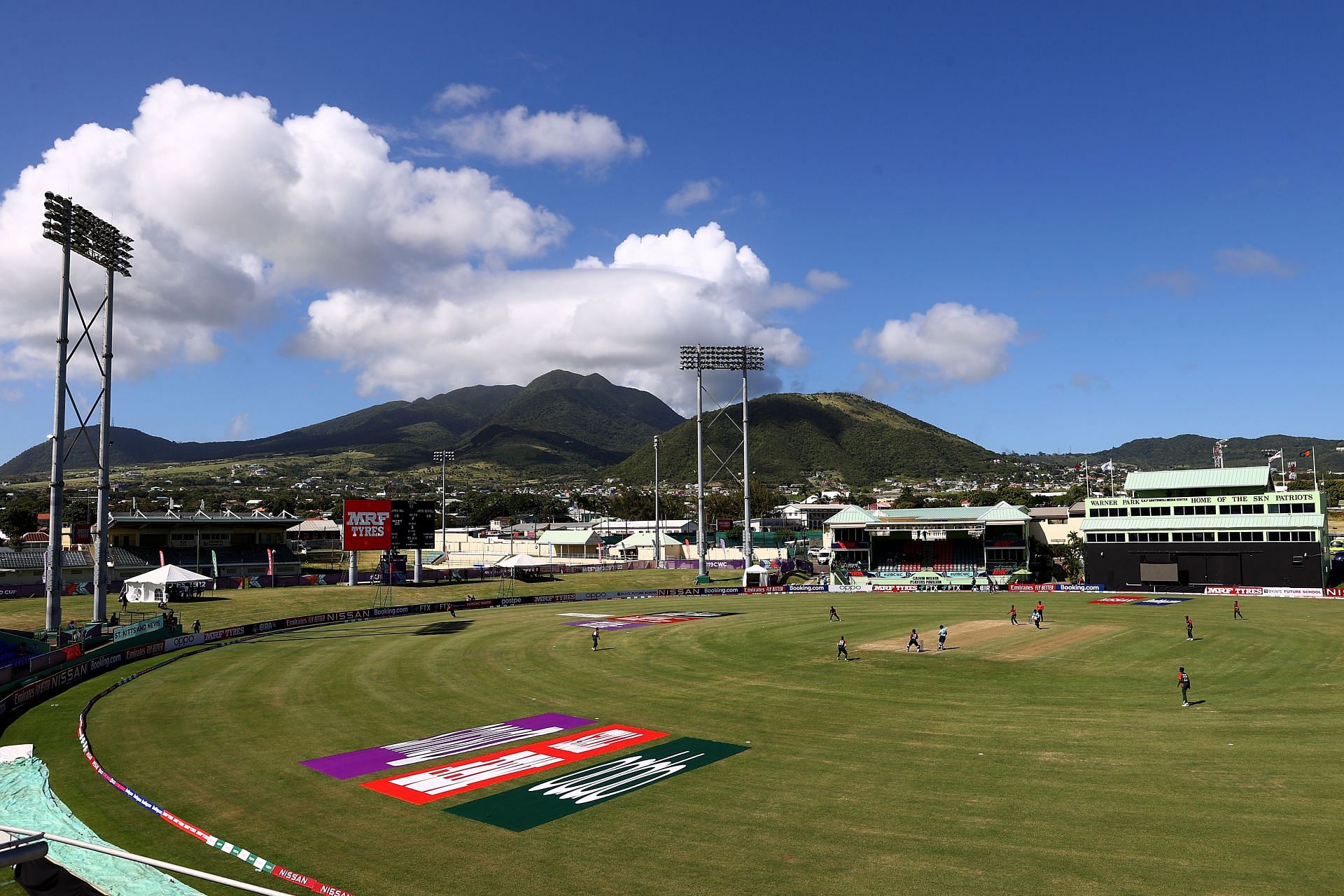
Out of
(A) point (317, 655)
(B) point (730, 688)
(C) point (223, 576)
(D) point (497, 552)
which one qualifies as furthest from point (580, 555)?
(B) point (730, 688)

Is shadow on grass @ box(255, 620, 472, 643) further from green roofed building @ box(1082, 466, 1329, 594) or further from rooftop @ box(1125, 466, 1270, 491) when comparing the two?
rooftop @ box(1125, 466, 1270, 491)

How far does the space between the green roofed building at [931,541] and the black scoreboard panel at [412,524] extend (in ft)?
169

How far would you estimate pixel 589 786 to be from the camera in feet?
79.0

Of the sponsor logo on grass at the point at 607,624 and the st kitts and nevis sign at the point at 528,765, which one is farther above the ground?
the st kitts and nevis sign at the point at 528,765

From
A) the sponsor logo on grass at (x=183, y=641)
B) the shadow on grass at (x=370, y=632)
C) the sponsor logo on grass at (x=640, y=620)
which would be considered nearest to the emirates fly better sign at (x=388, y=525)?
the shadow on grass at (x=370, y=632)

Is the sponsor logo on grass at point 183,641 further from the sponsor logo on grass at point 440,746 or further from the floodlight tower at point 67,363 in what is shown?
the sponsor logo on grass at point 440,746

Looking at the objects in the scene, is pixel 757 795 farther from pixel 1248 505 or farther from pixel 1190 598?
pixel 1248 505

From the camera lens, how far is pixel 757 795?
23031 mm

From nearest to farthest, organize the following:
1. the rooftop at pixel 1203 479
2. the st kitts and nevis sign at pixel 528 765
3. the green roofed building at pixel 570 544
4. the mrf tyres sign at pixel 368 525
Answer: the st kitts and nevis sign at pixel 528 765, the mrf tyres sign at pixel 368 525, the rooftop at pixel 1203 479, the green roofed building at pixel 570 544

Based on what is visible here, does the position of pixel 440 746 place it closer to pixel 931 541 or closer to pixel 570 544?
pixel 931 541

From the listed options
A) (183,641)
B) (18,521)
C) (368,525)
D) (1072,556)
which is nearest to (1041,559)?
(1072,556)

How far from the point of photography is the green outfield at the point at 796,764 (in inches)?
719

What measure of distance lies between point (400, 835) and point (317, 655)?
32549 millimetres

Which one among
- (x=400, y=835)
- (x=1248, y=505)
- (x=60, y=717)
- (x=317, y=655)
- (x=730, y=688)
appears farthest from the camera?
(x=1248, y=505)
